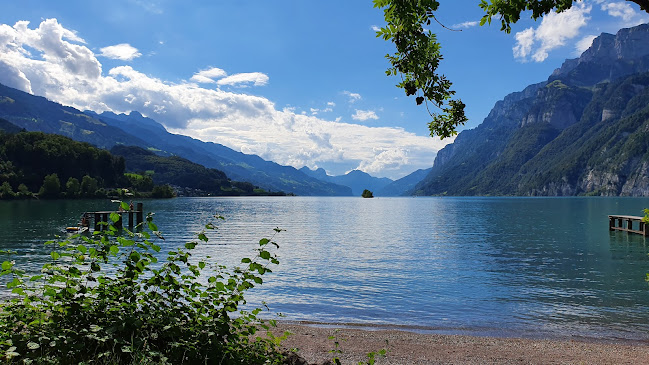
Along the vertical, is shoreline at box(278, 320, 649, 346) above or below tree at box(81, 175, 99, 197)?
below

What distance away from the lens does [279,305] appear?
24.1 metres

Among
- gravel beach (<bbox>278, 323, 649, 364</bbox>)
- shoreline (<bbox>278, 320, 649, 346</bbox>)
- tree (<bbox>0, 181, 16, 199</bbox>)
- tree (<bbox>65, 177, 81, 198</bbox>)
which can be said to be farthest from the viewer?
tree (<bbox>65, 177, 81, 198</bbox>)

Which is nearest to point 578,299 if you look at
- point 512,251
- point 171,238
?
point 512,251

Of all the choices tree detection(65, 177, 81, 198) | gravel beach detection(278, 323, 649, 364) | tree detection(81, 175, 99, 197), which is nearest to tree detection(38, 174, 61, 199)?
tree detection(65, 177, 81, 198)

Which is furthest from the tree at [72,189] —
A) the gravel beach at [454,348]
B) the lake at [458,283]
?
the gravel beach at [454,348]

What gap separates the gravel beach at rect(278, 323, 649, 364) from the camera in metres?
15.1

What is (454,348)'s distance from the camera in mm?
16641

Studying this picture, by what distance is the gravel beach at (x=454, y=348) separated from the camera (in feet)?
49.5

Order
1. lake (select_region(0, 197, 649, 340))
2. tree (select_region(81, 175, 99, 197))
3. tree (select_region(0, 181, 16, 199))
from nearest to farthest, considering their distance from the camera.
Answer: lake (select_region(0, 197, 649, 340)) → tree (select_region(0, 181, 16, 199)) → tree (select_region(81, 175, 99, 197))

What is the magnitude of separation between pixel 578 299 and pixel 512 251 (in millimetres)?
24154

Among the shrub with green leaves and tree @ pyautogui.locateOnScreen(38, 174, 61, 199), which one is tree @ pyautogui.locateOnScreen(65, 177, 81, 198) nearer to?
tree @ pyautogui.locateOnScreen(38, 174, 61, 199)

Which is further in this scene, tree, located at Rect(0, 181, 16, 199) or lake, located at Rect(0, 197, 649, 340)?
tree, located at Rect(0, 181, 16, 199)

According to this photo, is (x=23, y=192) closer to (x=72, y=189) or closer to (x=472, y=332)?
(x=72, y=189)

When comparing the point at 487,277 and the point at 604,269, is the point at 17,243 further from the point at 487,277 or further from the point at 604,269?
the point at 604,269
